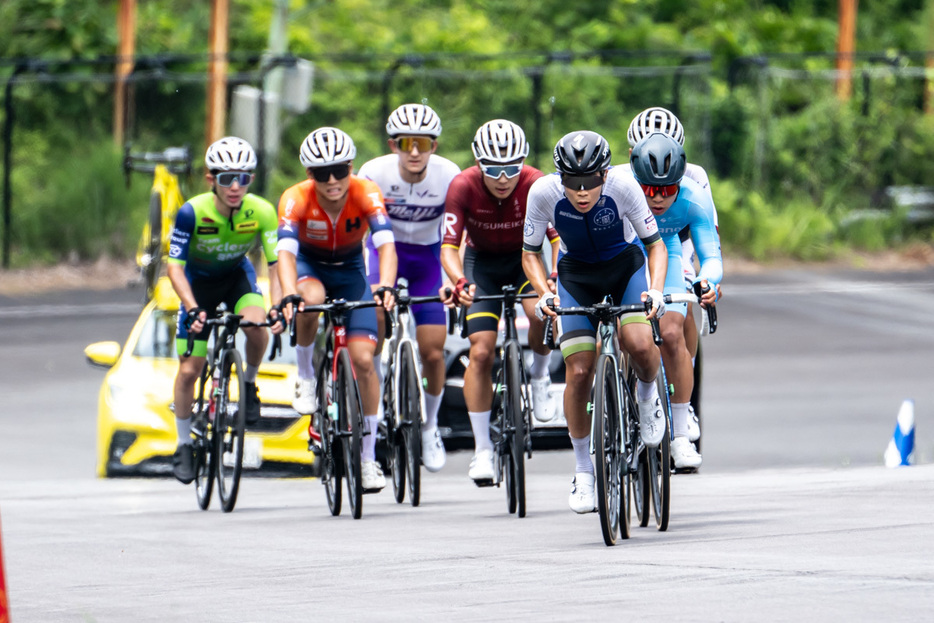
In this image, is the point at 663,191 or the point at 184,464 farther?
the point at 184,464

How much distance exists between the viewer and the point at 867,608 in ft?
19.8

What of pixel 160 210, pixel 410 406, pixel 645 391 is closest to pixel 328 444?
pixel 410 406

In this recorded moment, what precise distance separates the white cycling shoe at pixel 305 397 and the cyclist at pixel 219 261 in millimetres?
427

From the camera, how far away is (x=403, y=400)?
10.3m

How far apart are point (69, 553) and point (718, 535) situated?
332cm

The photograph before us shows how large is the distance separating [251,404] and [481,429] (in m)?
1.70

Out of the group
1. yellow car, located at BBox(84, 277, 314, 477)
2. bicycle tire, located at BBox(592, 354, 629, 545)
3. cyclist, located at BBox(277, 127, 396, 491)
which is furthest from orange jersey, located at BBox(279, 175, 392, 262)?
bicycle tire, located at BBox(592, 354, 629, 545)

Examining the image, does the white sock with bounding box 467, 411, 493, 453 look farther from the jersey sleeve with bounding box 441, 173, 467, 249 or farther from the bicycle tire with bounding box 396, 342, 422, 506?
the jersey sleeve with bounding box 441, 173, 467, 249

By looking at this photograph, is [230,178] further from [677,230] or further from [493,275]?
[677,230]

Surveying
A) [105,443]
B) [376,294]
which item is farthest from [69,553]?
[105,443]

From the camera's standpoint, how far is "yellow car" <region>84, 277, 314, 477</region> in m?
12.3

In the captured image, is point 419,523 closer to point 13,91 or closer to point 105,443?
point 105,443

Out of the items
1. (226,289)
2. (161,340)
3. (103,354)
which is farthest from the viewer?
(161,340)

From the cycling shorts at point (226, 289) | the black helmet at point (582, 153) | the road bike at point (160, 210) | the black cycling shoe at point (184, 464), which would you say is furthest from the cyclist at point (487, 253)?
the road bike at point (160, 210)
